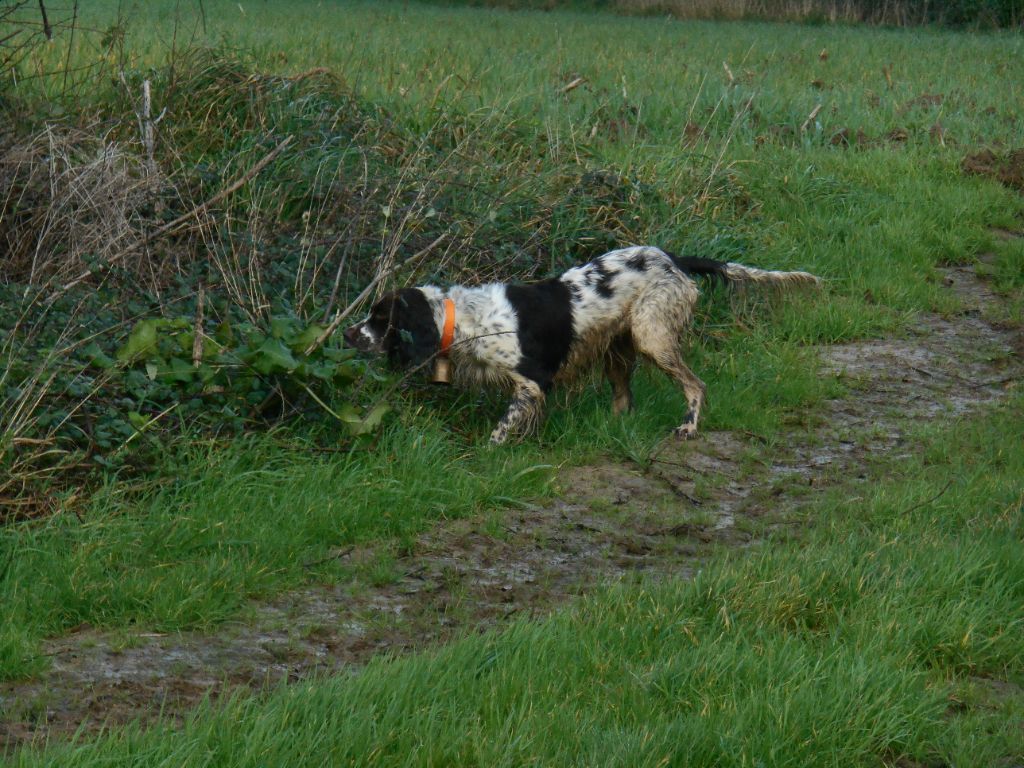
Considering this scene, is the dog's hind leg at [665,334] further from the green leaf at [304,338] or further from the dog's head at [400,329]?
the green leaf at [304,338]

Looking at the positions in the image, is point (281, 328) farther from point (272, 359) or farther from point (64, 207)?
point (64, 207)

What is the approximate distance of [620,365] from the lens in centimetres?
714

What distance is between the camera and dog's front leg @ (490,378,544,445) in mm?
6363

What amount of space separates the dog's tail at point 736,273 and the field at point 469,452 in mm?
291

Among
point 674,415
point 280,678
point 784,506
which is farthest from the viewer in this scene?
point 674,415

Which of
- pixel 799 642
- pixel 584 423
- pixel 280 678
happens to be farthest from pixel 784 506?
pixel 280 678

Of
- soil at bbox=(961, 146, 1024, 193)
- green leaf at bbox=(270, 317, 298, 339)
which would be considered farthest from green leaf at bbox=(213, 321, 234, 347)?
soil at bbox=(961, 146, 1024, 193)

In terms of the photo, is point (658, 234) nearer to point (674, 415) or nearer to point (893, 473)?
point (674, 415)

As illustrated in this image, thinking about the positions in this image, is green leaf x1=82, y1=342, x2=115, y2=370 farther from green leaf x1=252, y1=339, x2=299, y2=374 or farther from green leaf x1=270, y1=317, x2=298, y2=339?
green leaf x1=270, y1=317, x2=298, y2=339

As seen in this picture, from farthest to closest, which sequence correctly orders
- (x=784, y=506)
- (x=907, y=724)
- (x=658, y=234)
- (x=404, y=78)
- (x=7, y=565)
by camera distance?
(x=404, y=78) → (x=658, y=234) → (x=784, y=506) → (x=7, y=565) → (x=907, y=724)

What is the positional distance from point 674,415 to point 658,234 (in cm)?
178

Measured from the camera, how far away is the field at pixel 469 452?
3.66m

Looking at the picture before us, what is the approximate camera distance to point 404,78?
10570 millimetres

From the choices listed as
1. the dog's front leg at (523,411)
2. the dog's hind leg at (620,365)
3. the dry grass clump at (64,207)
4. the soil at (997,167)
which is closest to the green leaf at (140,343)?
the dry grass clump at (64,207)
